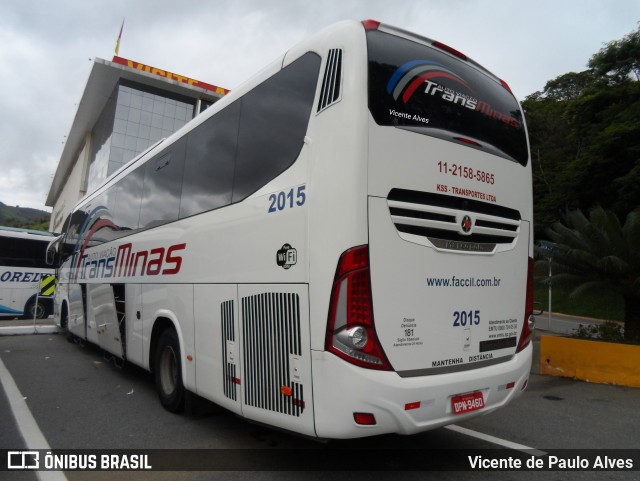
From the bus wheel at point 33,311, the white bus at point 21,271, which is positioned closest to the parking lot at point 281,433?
the white bus at point 21,271

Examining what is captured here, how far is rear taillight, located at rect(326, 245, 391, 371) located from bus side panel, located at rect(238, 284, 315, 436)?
0.82 ft

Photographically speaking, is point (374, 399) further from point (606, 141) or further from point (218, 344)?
point (606, 141)

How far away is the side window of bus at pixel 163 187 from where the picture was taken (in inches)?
224

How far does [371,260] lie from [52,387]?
5.79 m

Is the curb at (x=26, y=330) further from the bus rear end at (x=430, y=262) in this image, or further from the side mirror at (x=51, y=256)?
the bus rear end at (x=430, y=262)

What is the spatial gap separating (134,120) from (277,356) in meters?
30.5

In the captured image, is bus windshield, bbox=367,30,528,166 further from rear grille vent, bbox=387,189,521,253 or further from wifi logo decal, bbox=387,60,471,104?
rear grille vent, bbox=387,189,521,253

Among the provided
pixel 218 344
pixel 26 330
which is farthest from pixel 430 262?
pixel 26 330

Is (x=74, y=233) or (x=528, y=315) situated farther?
(x=74, y=233)

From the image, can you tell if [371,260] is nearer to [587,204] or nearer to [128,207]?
[128,207]

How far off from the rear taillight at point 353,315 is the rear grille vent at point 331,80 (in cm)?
115

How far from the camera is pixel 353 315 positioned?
3201mm

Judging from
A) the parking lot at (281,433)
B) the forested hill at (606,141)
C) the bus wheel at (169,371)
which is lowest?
the parking lot at (281,433)

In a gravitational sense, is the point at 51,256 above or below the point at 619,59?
below
